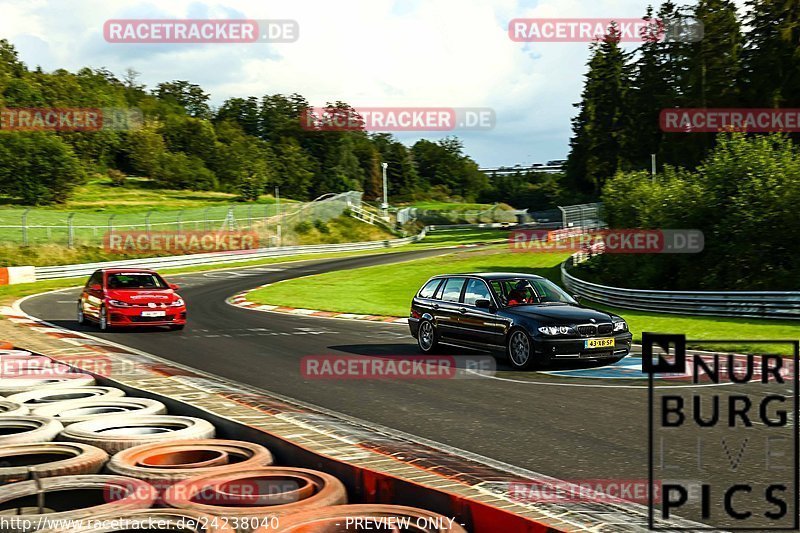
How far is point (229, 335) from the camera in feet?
61.5

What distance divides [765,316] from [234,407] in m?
17.8

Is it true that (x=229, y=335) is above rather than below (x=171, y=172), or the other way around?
below

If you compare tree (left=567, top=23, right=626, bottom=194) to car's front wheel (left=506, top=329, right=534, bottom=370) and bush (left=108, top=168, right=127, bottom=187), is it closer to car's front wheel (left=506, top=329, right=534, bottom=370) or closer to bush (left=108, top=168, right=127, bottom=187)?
bush (left=108, top=168, right=127, bottom=187)

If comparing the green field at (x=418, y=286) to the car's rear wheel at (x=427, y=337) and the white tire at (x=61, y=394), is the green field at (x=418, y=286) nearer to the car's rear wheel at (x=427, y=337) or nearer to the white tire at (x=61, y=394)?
the car's rear wheel at (x=427, y=337)

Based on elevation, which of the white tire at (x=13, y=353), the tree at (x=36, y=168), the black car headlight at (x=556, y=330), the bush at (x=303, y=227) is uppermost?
the tree at (x=36, y=168)

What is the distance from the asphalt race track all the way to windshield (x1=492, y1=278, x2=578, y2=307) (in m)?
1.14

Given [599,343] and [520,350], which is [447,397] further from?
[599,343]

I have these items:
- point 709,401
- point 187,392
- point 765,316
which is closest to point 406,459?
point 187,392

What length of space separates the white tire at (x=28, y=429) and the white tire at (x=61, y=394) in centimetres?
114

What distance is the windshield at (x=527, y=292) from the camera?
14.2 metres

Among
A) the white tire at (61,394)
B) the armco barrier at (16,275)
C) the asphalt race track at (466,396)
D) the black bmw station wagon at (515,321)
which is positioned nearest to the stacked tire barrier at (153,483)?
the white tire at (61,394)

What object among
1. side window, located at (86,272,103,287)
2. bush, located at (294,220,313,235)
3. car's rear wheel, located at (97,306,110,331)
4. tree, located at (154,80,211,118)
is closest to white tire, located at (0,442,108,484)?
car's rear wheel, located at (97,306,110,331)

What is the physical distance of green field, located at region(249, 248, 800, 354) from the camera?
19469mm

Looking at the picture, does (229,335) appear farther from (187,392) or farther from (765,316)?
(765,316)
